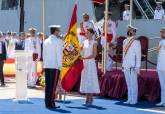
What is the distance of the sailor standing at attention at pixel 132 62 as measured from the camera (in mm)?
13352

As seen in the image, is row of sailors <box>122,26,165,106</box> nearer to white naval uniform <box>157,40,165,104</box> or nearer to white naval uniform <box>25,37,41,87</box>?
white naval uniform <box>157,40,165,104</box>

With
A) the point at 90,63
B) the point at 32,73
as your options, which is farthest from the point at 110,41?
the point at 90,63

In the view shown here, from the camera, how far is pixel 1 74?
18016 mm

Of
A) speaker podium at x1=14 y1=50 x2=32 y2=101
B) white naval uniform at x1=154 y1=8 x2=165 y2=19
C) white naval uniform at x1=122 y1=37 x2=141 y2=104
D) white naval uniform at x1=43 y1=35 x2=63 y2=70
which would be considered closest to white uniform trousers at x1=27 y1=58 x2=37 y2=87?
speaker podium at x1=14 y1=50 x2=32 y2=101

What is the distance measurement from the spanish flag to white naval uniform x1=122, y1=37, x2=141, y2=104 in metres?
1.28

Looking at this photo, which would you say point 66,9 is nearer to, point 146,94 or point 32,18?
point 32,18

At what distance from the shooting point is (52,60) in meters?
12.5

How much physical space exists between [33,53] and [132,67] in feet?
16.9

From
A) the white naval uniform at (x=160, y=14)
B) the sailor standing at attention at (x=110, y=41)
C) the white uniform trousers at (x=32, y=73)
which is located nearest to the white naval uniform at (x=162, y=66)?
the sailor standing at attention at (x=110, y=41)

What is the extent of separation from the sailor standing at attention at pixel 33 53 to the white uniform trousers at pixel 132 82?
190 inches

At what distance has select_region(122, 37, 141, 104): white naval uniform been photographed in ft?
43.8

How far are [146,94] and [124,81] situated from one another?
28.2 inches

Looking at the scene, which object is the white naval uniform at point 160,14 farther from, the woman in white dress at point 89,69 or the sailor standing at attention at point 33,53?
the woman in white dress at point 89,69

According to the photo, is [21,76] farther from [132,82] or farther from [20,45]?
[20,45]
